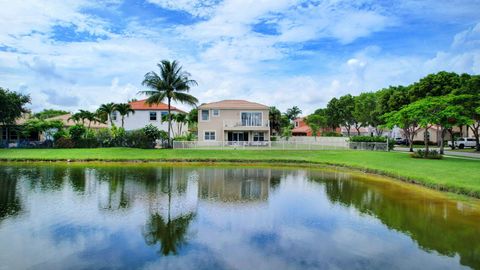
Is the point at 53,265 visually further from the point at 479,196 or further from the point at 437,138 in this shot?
the point at 437,138

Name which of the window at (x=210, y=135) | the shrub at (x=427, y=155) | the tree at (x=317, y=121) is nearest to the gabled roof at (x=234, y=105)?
the window at (x=210, y=135)

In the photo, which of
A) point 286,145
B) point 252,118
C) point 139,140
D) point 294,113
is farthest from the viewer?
point 294,113

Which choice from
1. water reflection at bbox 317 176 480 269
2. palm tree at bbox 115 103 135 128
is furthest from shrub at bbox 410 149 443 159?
palm tree at bbox 115 103 135 128

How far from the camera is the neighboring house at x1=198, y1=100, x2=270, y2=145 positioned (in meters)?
50.0

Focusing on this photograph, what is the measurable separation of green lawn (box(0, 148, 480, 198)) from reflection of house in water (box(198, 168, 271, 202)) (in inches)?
257

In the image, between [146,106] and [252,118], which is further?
[146,106]

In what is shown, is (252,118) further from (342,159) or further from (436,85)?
(436,85)

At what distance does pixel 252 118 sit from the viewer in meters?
50.8

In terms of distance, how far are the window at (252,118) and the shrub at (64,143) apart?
2232cm

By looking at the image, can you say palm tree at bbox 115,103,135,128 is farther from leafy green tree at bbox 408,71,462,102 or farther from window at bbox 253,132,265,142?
leafy green tree at bbox 408,71,462,102

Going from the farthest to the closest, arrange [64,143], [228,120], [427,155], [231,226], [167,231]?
[228,120] < [64,143] < [427,155] < [231,226] < [167,231]

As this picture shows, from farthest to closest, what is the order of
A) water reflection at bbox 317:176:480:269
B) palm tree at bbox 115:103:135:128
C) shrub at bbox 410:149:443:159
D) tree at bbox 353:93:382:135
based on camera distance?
1. tree at bbox 353:93:382:135
2. palm tree at bbox 115:103:135:128
3. shrub at bbox 410:149:443:159
4. water reflection at bbox 317:176:480:269

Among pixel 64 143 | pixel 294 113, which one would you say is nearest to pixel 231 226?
pixel 64 143

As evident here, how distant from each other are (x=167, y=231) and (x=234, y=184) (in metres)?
10.5
